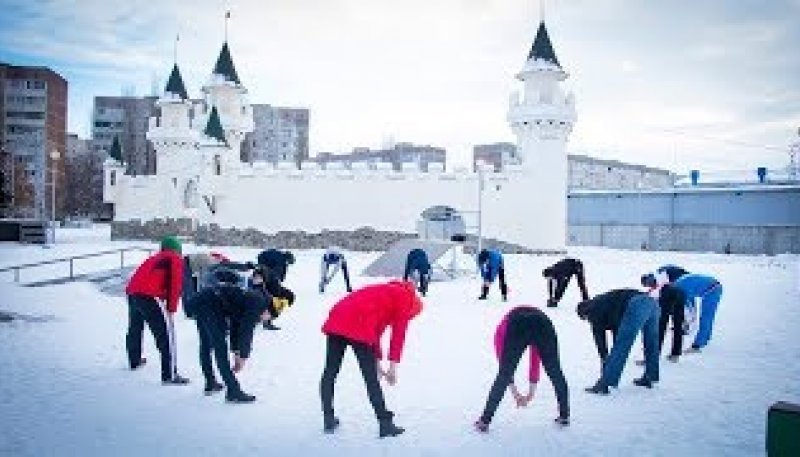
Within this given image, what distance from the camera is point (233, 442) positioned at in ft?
16.9

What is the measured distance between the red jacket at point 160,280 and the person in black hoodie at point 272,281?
96cm

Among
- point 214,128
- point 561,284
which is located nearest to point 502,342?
point 561,284

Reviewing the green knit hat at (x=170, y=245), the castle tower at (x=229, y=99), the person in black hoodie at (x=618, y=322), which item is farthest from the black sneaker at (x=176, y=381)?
the castle tower at (x=229, y=99)

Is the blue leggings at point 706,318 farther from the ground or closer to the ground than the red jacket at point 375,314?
closer to the ground

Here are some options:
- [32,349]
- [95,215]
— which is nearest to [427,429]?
[32,349]

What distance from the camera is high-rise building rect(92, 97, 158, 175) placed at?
6444cm

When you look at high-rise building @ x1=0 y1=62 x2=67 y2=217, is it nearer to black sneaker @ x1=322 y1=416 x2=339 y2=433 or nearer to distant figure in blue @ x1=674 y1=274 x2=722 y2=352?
distant figure in blue @ x1=674 y1=274 x2=722 y2=352

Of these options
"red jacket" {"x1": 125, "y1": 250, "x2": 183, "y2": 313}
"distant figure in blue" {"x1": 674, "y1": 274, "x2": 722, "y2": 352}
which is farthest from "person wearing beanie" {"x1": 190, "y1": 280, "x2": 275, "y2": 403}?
"distant figure in blue" {"x1": 674, "y1": 274, "x2": 722, "y2": 352}

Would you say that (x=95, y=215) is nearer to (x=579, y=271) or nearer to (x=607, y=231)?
(x=607, y=231)

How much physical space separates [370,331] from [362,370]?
388 millimetres

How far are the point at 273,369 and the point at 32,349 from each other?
3.56 m

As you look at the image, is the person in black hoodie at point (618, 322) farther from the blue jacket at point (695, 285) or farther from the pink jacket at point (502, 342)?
the blue jacket at point (695, 285)

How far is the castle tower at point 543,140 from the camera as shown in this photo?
32.3m

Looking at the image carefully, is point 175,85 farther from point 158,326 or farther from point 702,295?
point 702,295
